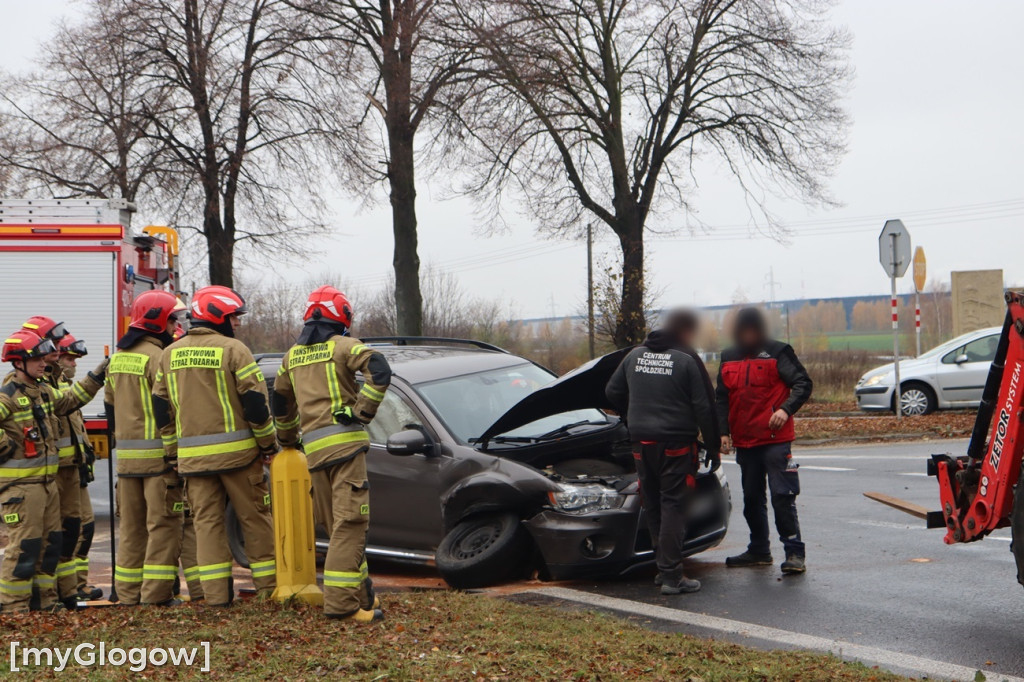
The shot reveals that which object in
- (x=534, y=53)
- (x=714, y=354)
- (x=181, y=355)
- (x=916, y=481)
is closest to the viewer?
(x=181, y=355)

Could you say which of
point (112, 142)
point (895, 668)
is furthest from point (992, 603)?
point (112, 142)

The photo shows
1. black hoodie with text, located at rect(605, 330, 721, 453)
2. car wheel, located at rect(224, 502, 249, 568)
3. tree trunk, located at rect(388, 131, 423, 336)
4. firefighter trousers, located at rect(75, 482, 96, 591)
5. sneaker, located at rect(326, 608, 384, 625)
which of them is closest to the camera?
sneaker, located at rect(326, 608, 384, 625)

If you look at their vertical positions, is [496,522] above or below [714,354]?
below

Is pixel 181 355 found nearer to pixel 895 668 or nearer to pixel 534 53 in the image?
pixel 895 668

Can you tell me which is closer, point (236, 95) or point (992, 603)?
point (992, 603)

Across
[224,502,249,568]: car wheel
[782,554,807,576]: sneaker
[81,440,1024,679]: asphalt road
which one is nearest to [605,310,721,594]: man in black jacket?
[81,440,1024,679]: asphalt road

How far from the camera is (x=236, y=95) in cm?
2178

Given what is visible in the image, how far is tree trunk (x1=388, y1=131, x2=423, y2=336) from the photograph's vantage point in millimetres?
21609

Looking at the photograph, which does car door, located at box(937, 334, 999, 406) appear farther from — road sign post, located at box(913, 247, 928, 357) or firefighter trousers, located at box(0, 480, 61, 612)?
firefighter trousers, located at box(0, 480, 61, 612)

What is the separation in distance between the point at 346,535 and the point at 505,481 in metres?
1.51

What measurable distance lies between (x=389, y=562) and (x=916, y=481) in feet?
20.5

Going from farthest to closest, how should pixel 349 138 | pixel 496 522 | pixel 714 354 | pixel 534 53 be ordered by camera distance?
pixel 349 138 → pixel 534 53 → pixel 714 354 → pixel 496 522

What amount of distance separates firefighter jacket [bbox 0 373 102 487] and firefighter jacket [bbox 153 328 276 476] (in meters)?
0.79

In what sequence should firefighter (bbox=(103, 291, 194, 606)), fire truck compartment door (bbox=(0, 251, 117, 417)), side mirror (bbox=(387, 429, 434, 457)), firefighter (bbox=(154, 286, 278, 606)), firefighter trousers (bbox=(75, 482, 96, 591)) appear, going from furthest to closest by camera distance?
1. fire truck compartment door (bbox=(0, 251, 117, 417))
2. firefighter trousers (bbox=(75, 482, 96, 591))
3. side mirror (bbox=(387, 429, 434, 457))
4. firefighter (bbox=(103, 291, 194, 606))
5. firefighter (bbox=(154, 286, 278, 606))
